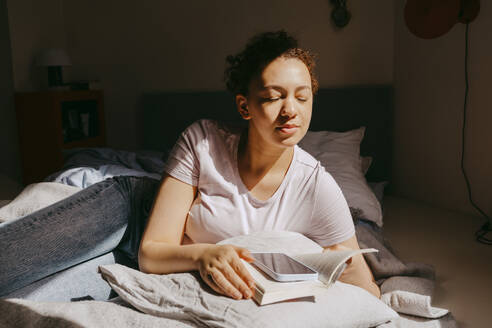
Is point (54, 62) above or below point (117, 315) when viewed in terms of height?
above

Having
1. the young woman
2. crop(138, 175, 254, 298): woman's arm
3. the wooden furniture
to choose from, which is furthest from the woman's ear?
the wooden furniture

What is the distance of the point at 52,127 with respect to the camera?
3324 mm

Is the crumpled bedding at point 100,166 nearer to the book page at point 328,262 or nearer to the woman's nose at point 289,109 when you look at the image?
the woman's nose at point 289,109

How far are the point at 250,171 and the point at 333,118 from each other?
1722 millimetres

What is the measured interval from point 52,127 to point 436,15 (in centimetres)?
259

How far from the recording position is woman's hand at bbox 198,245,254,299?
925 mm

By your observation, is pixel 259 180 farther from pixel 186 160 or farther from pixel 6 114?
pixel 6 114

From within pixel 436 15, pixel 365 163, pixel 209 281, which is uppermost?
pixel 436 15

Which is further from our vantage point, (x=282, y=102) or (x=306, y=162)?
(x=306, y=162)

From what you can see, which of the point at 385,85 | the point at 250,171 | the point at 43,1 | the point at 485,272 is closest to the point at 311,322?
the point at 250,171

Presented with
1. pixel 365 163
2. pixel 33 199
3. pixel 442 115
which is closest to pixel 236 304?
pixel 33 199

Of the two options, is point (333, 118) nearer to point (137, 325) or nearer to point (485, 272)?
point (485, 272)

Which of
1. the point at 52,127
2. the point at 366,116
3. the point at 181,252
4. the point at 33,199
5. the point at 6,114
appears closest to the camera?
the point at 181,252

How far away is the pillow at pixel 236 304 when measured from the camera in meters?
0.88
